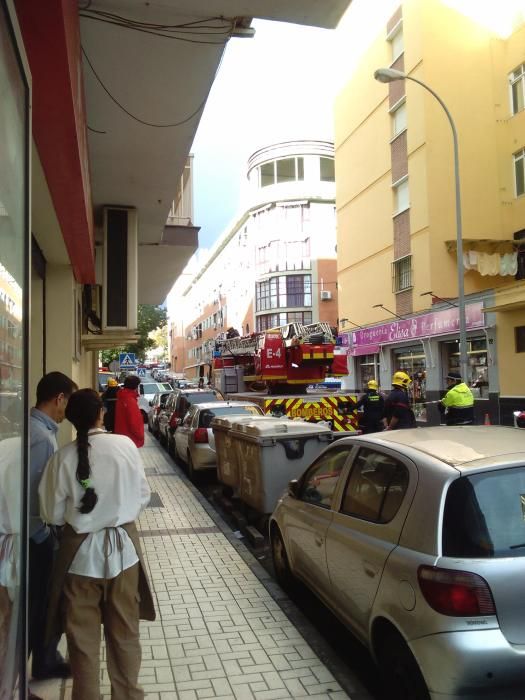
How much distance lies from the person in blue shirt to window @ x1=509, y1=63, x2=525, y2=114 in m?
23.6

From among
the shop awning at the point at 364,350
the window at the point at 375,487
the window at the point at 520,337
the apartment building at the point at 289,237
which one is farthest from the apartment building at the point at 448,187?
the apartment building at the point at 289,237

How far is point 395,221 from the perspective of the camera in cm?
2541

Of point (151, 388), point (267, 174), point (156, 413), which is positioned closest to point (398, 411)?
point (156, 413)

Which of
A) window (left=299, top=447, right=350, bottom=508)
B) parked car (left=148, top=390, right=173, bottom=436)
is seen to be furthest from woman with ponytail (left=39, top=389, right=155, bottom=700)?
parked car (left=148, top=390, right=173, bottom=436)

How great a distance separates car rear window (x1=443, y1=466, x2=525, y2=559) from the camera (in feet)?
9.84

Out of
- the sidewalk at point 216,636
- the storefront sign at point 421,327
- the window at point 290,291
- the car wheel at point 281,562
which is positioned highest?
the window at point 290,291

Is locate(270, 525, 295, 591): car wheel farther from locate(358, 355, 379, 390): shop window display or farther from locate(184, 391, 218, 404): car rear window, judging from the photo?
locate(358, 355, 379, 390): shop window display

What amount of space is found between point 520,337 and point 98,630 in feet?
60.6

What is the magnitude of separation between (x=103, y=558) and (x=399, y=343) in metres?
23.4

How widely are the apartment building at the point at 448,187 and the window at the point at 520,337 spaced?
50 cm

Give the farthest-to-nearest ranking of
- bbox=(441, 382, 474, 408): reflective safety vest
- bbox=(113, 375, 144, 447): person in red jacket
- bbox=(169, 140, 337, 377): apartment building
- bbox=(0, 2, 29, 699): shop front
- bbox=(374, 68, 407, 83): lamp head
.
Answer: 1. bbox=(169, 140, 337, 377): apartment building
2. bbox=(374, 68, 407, 83): lamp head
3. bbox=(441, 382, 474, 408): reflective safety vest
4. bbox=(113, 375, 144, 447): person in red jacket
5. bbox=(0, 2, 29, 699): shop front

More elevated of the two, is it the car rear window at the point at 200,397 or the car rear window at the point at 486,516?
the car rear window at the point at 200,397

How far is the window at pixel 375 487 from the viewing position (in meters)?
3.57

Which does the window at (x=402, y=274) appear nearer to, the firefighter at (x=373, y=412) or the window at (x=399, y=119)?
the window at (x=399, y=119)
